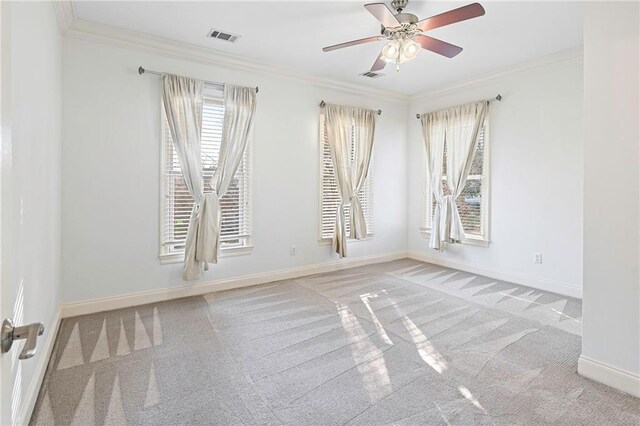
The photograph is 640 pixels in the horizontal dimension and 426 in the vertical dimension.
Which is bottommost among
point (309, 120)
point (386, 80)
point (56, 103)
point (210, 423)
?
point (210, 423)

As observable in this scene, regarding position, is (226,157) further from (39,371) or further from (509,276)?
(509,276)

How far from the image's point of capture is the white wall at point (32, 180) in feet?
4.88

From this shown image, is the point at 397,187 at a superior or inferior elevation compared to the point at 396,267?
superior

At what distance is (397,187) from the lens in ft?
20.4

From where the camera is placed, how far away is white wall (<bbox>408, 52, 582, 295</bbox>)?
13.7ft

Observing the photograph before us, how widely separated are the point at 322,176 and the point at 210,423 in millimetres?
3754

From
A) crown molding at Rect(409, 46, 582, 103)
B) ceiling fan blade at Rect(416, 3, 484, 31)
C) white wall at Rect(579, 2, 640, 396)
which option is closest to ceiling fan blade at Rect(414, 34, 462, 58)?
ceiling fan blade at Rect(416, 3, 484, 31)

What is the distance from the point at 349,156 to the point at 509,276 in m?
2.83

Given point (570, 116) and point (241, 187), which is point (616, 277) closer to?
point (570, 116)

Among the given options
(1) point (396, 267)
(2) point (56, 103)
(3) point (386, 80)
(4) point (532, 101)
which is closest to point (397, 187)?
(1) point (396, 267)

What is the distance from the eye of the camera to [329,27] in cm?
358

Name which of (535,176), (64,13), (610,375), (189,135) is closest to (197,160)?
(189,135)

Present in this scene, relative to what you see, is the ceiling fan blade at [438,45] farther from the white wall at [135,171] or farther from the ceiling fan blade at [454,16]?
the white wall at [135,171]

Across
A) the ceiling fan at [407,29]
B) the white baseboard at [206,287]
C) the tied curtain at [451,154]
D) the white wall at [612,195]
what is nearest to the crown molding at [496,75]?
the tied curtain at [451,154]
